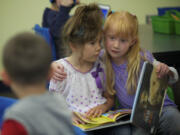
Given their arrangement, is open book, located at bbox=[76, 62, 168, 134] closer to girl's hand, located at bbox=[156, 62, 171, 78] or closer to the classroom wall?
girl's hand, located at bbox=[156, 62, 171, 78]

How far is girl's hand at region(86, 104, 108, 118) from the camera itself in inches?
57.3

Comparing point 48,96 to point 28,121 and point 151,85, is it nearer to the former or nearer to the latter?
point 28,121

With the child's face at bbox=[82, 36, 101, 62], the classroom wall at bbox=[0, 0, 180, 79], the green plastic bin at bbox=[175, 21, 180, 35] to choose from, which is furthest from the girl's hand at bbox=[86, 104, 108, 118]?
the classroom wall at bbox=[0, 0, 180, 79]

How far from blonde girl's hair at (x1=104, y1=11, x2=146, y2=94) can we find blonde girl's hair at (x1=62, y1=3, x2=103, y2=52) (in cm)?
9

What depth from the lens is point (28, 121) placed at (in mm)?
732

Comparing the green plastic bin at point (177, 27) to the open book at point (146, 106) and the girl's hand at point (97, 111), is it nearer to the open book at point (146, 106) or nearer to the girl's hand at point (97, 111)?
the open book at point (146, 106)

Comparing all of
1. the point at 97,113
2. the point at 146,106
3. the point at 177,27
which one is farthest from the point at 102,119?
the point at 177,27

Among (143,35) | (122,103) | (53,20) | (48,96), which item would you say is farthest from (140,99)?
(143,35)

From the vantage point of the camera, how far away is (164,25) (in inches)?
107

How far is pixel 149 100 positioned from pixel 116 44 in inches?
12.2

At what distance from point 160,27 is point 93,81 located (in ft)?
4.74

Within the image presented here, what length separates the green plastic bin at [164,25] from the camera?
269 centimetres

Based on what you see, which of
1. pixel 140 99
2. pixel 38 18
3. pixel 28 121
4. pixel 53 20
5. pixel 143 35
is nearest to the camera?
pixel 28 121

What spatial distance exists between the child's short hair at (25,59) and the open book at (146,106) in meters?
0.62
